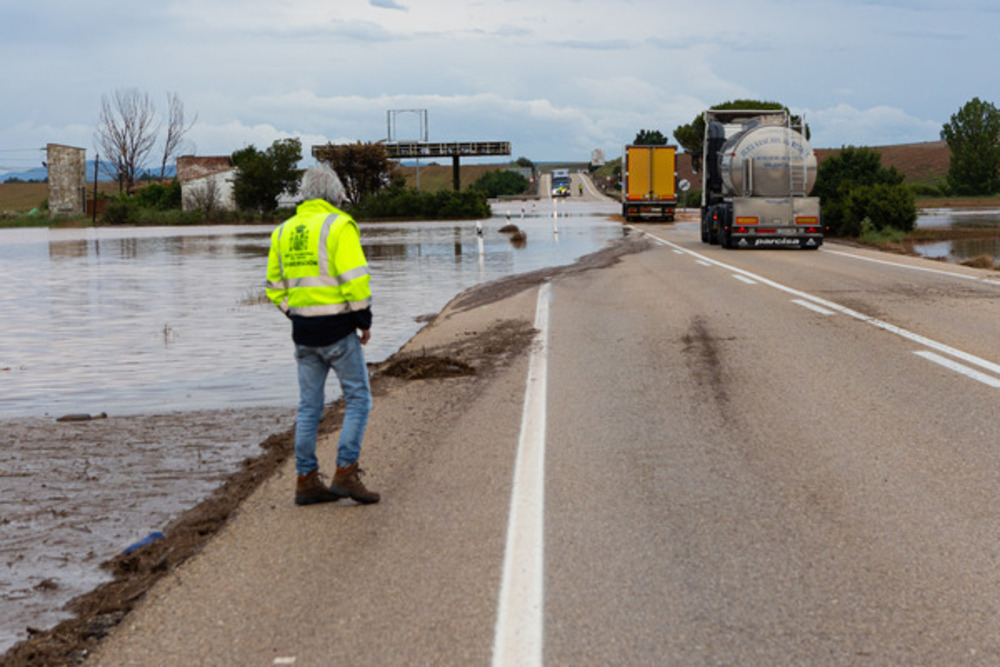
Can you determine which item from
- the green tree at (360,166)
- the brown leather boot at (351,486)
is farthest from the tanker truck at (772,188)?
the green tree at (360,166)

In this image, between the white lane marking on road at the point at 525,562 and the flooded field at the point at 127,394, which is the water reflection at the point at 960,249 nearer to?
the flooded field at the point at 127,394

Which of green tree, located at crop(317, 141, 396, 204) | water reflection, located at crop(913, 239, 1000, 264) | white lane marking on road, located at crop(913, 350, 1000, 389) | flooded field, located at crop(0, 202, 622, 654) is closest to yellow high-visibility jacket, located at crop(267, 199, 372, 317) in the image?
flooded field, located at crop(0, 202, 622, 654)

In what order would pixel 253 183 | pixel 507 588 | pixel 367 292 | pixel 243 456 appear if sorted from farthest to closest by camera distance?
pixel 253 183, pixel 243 456, pixel 367 292, pixel 507 588

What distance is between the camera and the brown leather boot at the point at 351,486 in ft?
20.0

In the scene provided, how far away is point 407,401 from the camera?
9.44 meters

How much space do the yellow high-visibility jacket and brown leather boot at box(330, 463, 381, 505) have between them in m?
0.86

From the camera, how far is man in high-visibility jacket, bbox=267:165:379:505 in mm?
6023

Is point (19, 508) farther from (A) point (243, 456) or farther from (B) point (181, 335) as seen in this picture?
(B) point (181, 335)

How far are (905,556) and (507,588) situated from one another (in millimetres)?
1769

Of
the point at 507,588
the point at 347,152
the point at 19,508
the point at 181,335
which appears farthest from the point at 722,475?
the point at 347,152

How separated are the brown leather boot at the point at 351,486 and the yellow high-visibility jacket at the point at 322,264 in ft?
2.82

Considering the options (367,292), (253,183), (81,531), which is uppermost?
(253,183)

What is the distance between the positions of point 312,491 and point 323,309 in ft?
3.36

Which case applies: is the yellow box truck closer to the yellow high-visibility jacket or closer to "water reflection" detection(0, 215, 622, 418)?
"water reflection" detection(0, 215, 622, 418)
